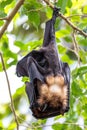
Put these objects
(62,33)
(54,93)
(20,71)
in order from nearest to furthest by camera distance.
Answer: (54,93) → (20,71) → (62,33)

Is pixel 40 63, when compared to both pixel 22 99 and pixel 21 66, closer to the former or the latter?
pixel 21 66

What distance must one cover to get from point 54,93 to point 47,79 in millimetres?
101

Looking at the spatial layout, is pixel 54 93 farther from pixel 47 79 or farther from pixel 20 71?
pixel 20 71

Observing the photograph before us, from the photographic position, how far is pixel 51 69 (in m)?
2.88

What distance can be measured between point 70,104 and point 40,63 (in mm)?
341

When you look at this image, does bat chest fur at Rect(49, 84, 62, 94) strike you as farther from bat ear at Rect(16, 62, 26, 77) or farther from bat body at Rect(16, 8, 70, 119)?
bat ear at Rect(16, 62, 26, 77)

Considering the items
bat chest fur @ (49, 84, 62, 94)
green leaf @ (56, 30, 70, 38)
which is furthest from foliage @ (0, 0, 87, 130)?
bat chest fur @ (49, 84, 62, 94)

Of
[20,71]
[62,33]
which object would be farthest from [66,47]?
[20,71]

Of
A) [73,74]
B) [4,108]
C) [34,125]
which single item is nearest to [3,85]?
[4,108]

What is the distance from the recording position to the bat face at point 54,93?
2.80 meters

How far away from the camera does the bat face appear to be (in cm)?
280

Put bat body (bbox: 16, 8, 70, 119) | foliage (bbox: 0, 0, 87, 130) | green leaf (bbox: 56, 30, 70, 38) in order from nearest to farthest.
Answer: bat body (bbox: 16, 8, 70, 119), foliage (bbox: 0, 0, 87, 130), green leaf (bbox: 56, 30, 70, 38)

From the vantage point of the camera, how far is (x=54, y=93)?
2.83m

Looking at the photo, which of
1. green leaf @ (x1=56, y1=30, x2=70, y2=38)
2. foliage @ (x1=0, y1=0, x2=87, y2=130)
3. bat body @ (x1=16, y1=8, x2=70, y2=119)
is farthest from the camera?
green leaf @ (x1=56, y1=30, x2=70, y2=38)
